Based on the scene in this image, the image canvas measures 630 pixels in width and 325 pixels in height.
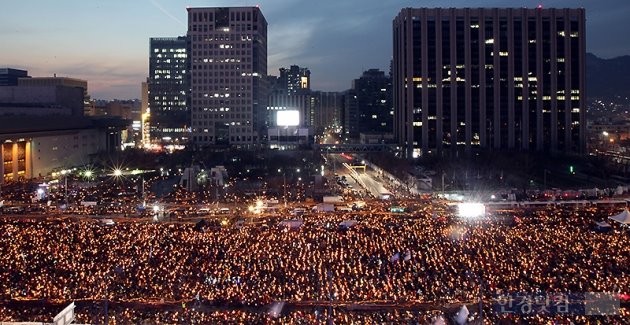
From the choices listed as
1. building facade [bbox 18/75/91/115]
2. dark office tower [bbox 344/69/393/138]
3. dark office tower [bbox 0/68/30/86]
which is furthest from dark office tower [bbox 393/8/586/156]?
dark office tower [bbox 0/68/30/86]

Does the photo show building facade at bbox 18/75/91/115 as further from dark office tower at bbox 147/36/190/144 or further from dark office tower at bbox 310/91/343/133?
dark office tower at bbox 310/91/343/133

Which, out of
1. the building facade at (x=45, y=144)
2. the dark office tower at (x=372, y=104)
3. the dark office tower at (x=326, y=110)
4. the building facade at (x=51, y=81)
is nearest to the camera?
the building facade at (x=45, y=144)

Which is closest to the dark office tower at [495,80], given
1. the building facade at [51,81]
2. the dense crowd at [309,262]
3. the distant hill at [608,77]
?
the dense crowd at [309,262]

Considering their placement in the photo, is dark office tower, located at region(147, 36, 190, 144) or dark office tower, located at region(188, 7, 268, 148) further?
dark office tower, located at region(147, 36, 190, 144)

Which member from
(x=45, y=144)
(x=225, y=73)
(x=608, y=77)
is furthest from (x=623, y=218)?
(x=608, y=77)

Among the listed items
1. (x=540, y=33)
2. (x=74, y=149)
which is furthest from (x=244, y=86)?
(x=540, y=33)

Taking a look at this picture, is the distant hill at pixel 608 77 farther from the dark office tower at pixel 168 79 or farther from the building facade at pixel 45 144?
the building facade at pixel 45 144
